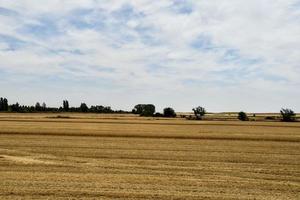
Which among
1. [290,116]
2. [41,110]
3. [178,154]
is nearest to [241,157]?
[178,154]

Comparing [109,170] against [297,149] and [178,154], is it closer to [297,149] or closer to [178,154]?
[178,154]

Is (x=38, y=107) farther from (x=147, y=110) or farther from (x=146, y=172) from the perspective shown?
(x=146, y=172)

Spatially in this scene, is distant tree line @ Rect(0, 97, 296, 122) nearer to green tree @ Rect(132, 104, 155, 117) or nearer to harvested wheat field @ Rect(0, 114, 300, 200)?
green tree @ Rect(132, 104, 155, 117)

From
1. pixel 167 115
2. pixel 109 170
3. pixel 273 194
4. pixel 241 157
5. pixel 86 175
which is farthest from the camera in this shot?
pixel 167 115

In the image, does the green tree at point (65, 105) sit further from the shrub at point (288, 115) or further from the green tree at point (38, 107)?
the shrub at point (288, 115)

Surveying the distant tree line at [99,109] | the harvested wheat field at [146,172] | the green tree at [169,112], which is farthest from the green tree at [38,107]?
the harvested wheat field at [146,172]

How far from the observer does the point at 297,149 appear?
28.4 meters

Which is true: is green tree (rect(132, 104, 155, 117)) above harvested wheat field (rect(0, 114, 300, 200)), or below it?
above

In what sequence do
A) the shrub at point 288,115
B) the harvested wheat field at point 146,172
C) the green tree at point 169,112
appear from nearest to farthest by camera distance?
the harvested wheat field at point 146,172
the shrub at point 288,115
the green tree at point 169,112

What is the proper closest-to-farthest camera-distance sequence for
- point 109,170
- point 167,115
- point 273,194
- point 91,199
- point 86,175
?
point 91,199 → point 273,194 → point 86,175 → point 109,170 → point 167,115

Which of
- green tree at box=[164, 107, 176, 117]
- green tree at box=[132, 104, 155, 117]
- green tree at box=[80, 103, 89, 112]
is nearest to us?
green tree at box=[164, 107, 176, 117]

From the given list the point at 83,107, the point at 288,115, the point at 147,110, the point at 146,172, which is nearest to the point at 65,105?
the point at 83,107

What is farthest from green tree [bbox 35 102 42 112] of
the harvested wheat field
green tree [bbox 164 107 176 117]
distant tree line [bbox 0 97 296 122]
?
the harvested wheat field

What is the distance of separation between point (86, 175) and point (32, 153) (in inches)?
314
